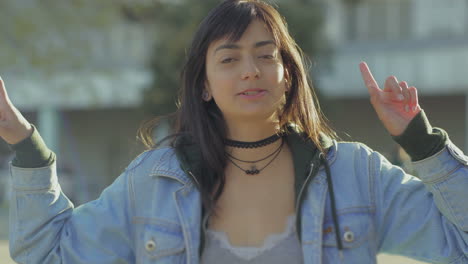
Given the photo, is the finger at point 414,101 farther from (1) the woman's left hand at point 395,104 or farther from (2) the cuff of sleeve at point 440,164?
(2) the cuff of sleeve at point 440,164

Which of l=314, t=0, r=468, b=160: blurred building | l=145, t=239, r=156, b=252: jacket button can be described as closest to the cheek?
l=145, t=239, r=156, b=252: jacket button

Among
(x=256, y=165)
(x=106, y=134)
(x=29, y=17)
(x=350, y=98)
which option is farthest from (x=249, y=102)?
(x=106, y=134)

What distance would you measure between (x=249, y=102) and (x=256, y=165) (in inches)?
10.9

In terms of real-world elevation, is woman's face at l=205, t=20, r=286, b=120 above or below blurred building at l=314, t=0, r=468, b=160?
above

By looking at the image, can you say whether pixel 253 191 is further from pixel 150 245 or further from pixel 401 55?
pixel 401 55

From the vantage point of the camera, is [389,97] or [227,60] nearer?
[389,97]

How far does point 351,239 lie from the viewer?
256 centimetres

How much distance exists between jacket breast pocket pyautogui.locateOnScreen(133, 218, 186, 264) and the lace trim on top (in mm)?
123

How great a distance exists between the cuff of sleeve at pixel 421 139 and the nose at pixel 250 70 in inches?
21.9

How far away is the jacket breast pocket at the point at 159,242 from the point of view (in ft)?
8.59

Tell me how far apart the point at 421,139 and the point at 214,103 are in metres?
0.86

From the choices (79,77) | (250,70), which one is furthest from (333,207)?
(79,77)

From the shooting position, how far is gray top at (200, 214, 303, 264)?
2596mm

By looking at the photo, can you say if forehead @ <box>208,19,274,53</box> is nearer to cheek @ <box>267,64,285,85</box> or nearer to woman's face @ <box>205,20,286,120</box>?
woman's face @ <box>205,20,286,120</box>
